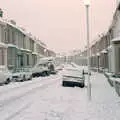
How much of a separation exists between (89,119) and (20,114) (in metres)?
2.46

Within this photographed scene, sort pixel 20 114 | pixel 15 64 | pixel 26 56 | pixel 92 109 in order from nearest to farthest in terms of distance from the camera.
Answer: pixel 20 114 → pixel 92 109 → pixel 15 64 → pixel 26 56

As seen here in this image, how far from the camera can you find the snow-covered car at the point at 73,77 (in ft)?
79.3

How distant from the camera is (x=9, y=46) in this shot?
4603cm

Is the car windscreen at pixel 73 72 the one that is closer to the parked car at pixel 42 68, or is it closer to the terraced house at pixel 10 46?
the terraced house at pixel 10 46

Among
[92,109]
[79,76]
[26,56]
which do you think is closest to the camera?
[92,109]

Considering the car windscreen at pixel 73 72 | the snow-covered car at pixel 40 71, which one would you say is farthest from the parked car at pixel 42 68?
the car windscreen at pixel 73 72

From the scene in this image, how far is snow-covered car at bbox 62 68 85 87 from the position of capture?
24.2 metres

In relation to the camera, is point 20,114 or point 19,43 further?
point 19,43

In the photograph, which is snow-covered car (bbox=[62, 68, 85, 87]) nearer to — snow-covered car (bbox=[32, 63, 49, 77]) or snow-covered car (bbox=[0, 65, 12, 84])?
snow-covered car (bbox=[0, 65, 12, 84])

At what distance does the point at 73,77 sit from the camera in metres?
24.4

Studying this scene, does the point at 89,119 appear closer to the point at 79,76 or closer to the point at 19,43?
the point at 79,76

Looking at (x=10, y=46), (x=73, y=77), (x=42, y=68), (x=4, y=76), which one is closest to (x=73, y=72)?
(x=73, y=77)

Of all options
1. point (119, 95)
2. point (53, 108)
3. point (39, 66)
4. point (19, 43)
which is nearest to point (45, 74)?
point (39, 66)

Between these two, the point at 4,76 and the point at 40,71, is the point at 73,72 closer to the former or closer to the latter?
the point at 4,76
